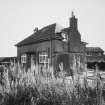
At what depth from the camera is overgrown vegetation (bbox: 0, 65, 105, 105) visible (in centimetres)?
368

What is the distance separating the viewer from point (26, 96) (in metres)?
4.65

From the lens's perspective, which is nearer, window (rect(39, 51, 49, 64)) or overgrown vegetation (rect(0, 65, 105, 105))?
overgrown vegetation (rect(0, 65, 105, 105))

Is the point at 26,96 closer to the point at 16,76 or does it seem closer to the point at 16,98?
the point at 16,98

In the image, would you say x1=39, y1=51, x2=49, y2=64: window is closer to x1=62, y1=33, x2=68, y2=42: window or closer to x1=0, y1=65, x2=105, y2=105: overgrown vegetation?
x1=62, y1=33, x2=68, y2=42: window

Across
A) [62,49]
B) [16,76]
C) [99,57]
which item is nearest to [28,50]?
[62,49]

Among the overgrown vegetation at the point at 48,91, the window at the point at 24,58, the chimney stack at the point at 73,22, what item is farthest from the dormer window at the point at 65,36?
the overgrown vegetation at the point at 48,91

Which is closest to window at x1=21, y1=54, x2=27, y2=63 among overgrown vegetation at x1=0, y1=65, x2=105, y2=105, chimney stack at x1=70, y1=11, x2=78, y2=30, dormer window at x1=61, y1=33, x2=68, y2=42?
dormer window at x1=61, y1=33, x2=68, y2=42

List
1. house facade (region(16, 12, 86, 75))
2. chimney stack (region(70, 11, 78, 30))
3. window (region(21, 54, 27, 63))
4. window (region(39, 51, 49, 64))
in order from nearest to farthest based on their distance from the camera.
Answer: house facade (region(16, 12, 86, 75))
window (region(39, 51, 49, 64))
chimney stack (region(70, 11, 78, 30))
window (region(21, 54, 27, 63))

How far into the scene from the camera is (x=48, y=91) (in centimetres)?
428

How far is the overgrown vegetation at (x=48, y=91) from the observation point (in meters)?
3.68

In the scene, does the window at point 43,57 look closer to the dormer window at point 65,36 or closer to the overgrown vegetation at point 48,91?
the dormer window at point 65,36

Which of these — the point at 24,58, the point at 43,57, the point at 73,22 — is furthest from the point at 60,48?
the point at 24,58

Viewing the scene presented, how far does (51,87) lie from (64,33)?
1604 cm

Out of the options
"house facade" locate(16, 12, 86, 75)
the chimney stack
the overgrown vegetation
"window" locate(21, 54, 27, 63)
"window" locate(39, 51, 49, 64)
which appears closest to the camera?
the overgrown vegetation
